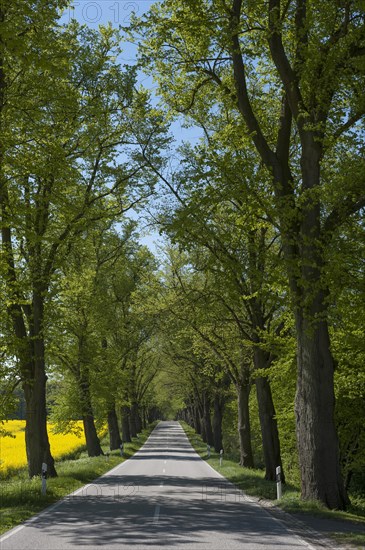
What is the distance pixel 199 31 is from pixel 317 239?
6.36m

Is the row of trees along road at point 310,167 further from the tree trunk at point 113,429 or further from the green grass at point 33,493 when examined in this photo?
the tree trunk at point 113,429

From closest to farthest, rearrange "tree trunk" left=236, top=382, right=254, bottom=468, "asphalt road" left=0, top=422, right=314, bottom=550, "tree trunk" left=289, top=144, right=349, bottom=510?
"asphalt road" left=0, top=422, right=314, bottom=550 < "tree trunk" left=289, top=144, right=349, bottom=510 < "tree trunk" left=236, top=382, right=254, bottom=468

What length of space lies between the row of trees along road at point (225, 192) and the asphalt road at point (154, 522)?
8.94 ft

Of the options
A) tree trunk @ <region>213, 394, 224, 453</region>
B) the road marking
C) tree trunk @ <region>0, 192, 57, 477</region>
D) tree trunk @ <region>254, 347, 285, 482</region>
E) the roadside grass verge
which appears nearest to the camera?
the roadside grass verge

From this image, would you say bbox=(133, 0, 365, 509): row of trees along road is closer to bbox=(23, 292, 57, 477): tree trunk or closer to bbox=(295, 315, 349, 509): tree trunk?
bbox=(295, 315, 349, 509): tree trunk

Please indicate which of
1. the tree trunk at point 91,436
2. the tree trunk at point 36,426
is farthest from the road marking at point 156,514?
the tree trunk at point 91,436

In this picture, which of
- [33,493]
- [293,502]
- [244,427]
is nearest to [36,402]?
[33,493]

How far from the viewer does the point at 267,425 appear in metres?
22.4

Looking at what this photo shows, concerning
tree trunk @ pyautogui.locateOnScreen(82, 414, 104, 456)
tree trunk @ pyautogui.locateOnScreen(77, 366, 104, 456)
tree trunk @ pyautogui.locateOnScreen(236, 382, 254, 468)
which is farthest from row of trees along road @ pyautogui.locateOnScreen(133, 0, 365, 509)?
tree trunk @ pyautogui.locateOnScreen(82, 414, 104, 456)

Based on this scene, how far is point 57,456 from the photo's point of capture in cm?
Answer: 4147

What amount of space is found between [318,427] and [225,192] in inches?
239

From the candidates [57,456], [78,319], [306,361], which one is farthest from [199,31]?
[57,456]

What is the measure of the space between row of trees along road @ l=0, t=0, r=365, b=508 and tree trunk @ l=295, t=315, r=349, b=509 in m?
0.03

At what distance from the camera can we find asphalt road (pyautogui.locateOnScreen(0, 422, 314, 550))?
974 cm
